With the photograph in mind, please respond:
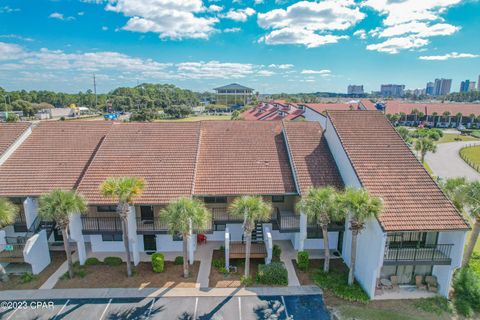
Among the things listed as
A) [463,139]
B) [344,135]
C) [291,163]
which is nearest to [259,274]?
[291,163]

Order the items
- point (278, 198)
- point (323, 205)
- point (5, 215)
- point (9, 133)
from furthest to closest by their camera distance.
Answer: point (9, 133) < point (278, 198) < point (5, 215) < point (323, 205)

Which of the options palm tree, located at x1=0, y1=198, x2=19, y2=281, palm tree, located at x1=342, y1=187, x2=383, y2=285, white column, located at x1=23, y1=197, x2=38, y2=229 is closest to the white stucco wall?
palm tree, located at x1=342, y1=187, x2=383, y2=285

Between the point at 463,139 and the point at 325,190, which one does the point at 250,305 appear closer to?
the point at 325,190

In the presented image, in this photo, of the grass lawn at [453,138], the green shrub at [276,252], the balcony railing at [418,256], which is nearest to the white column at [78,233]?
the green shrub at [276,252]

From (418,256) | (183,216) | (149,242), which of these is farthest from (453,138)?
(183,216)

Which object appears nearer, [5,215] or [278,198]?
[5,215]

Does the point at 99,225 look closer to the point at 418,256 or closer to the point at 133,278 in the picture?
the point at 133,278
